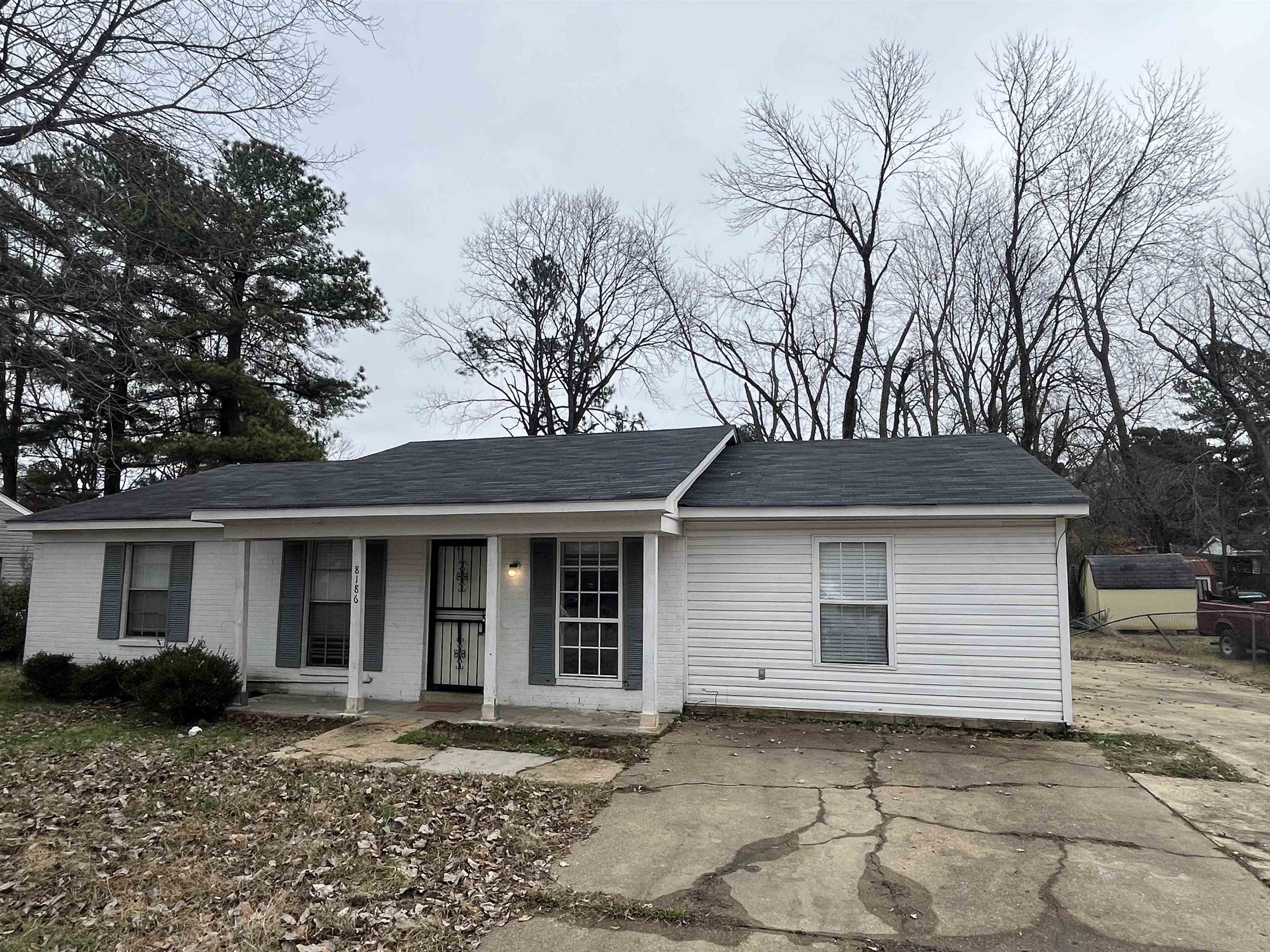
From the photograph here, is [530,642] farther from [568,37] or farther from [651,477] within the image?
[568,37]

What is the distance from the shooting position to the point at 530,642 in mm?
9516

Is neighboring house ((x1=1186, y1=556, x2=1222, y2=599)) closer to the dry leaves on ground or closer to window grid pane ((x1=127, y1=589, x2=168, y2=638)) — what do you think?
the dry leaves on ground

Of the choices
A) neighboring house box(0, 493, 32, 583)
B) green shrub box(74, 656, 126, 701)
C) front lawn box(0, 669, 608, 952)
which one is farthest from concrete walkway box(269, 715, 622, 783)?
neighboring house box(0, 493, 32, 583)

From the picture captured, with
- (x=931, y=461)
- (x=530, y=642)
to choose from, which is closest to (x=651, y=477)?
(x=530, y=642)

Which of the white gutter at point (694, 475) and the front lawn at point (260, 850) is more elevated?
the white gutter at point (694, 475)

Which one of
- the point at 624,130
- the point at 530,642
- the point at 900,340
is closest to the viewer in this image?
the point at 530,642

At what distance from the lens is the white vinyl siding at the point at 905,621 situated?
823cm

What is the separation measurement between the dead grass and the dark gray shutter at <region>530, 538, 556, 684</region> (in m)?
12.3

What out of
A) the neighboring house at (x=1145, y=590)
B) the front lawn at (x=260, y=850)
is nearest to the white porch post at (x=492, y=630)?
the front lawn at (x=260, y=850)

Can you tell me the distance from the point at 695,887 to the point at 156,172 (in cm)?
Result: 673

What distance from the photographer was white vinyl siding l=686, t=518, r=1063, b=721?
27.0ft

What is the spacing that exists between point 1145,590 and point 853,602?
1985 centimetres

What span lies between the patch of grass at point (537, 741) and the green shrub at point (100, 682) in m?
5.63

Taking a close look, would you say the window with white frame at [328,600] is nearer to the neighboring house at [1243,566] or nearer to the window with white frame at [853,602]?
the window with white frame at [853,602]
